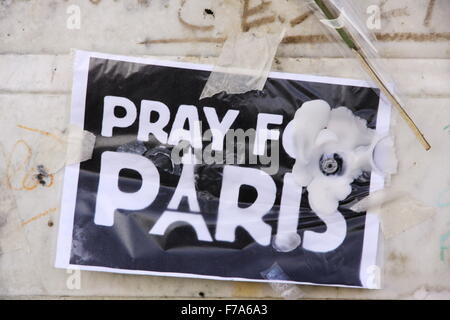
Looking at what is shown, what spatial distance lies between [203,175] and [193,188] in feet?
0.30

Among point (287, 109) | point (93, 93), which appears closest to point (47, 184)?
point (93, 93)

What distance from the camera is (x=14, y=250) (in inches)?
97.4

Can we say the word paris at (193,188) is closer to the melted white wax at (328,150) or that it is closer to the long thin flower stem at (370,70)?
the melted white wax at (328,150)

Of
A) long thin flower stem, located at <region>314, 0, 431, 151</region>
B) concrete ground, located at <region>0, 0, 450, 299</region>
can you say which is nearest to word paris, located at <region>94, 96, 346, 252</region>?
concrete ground, located at <region>0, 0, 450, 299</region>

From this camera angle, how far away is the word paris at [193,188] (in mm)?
2410

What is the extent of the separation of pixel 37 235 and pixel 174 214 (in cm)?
80

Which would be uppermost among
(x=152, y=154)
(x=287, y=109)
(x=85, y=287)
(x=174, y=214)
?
(x=287, y=109)

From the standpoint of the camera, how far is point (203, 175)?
7.96 ft

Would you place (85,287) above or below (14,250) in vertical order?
below

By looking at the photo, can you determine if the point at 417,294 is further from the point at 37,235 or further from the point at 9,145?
the point at 9,145

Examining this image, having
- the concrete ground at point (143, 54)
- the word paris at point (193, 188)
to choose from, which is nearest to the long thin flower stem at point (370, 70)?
the concrete ground at point (143, 54)

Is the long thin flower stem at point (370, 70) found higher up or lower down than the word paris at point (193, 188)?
higher up

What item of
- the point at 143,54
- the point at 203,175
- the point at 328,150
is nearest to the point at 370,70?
the point at 328,150

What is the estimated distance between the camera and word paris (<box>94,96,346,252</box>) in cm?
241
